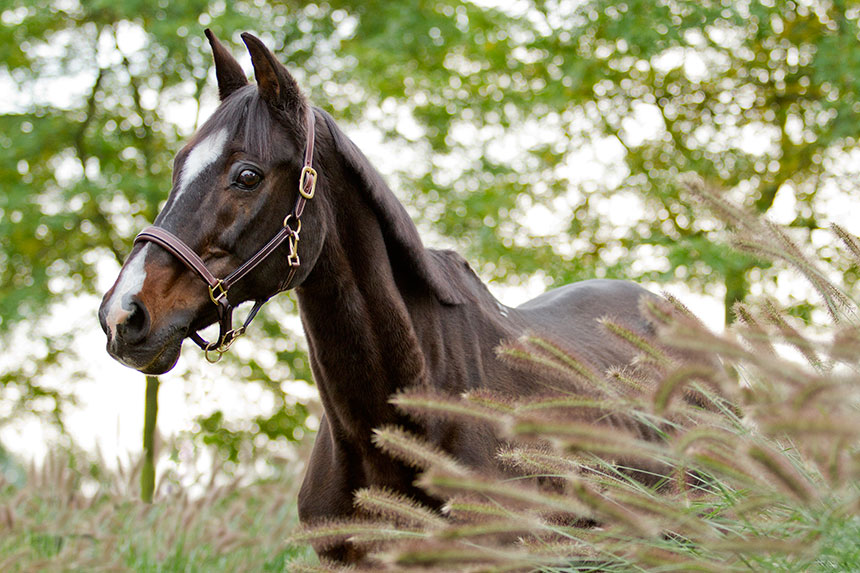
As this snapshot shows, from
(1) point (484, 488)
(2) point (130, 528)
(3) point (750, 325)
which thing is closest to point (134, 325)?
(1) point (484, 488)

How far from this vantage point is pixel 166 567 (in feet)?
15.0

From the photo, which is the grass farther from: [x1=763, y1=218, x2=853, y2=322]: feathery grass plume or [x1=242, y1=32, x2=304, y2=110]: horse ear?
[x1=763, y1=218, x2=853, y2=322]: feathery grass plume

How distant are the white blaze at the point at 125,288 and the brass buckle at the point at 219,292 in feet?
0.73

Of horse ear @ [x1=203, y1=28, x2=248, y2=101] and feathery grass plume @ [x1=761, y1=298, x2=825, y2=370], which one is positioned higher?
horse ear @ [x1=203, y1=28, x2=248, y2=101]

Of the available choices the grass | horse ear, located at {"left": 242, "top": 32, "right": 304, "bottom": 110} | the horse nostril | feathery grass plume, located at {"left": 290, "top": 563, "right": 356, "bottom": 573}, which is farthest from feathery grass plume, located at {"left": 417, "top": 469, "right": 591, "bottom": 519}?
the grass

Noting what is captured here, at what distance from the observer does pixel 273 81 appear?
114 inches

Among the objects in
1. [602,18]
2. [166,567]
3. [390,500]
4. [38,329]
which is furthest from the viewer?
[38,329]

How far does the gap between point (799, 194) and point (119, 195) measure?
8005 mm

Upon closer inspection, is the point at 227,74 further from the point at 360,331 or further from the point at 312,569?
the point at 312,569

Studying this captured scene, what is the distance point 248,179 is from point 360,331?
2.09ft

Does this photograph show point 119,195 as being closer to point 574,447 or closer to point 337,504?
point 337,504

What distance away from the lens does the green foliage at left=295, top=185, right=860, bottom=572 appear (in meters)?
1.27

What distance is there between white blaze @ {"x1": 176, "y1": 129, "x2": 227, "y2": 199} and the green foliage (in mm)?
1199

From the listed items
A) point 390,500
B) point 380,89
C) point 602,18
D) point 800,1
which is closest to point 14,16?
point 380,89
